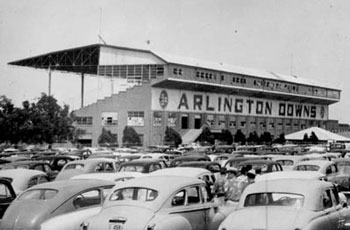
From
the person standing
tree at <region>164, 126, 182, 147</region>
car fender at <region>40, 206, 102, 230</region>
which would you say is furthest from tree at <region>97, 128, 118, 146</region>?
car fender at <region>40, 206, 102, 230</region>

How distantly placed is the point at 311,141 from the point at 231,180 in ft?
172

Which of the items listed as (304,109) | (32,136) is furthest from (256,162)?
(304,109)

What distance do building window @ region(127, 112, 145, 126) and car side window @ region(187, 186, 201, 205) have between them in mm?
60758

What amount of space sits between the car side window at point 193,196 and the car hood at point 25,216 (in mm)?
2693

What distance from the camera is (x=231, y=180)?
40.6 feet

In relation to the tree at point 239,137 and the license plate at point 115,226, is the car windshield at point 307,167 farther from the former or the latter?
the tree at point 239,137

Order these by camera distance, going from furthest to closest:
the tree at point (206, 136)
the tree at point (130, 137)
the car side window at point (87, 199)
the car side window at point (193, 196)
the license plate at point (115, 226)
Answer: the tree at point (206, 136), the tree at point (130, 137), the car side window at point (87, 199), the car side window at point (193, 196), the license plate at point (115, 226)

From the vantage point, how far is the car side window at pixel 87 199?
10.5 m

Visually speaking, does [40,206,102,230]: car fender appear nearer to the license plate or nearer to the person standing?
the license plate

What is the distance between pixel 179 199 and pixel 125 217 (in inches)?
48.6

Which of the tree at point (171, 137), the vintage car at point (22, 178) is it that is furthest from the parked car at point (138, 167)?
the tree at point (171, 137)

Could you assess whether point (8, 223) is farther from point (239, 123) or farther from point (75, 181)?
point (239, 123)

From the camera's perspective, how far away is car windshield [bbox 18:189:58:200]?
34.8 feet

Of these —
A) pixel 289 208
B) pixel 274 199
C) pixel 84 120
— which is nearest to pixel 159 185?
pixel 274 199
